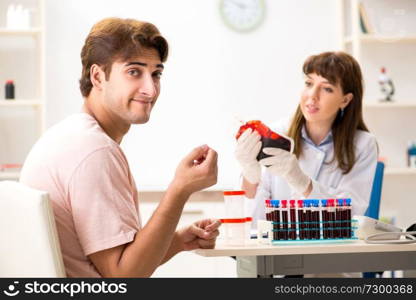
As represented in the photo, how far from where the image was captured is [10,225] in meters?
1.57

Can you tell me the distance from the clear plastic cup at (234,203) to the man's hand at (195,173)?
0.52 m

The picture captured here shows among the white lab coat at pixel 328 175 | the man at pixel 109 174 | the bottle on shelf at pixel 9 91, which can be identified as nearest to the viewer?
the man at pixel 109 174

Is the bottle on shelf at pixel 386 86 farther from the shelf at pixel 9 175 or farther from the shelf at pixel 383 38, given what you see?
the shelf at pixel 9 175

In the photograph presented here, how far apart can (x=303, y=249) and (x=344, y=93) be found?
1252 mm

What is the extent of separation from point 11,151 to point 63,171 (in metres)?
3.45

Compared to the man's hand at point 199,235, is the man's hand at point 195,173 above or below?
above

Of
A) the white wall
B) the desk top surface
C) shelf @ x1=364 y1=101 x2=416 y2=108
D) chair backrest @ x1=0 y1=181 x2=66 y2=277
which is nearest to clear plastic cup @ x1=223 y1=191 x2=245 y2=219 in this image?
the desk top surface

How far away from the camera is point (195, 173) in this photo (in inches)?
67.9

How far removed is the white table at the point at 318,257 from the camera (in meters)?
2.07

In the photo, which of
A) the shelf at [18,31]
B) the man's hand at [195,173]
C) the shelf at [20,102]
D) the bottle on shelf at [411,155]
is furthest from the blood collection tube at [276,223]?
the bottle on shelf at [411,155]

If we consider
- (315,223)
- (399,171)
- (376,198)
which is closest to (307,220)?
(315,223)

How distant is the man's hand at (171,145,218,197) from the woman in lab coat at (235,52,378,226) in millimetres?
1176

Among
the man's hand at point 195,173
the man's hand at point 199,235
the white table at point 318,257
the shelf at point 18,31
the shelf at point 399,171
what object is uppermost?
the shelf at point 18,31

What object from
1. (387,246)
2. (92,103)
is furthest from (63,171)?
(387,246)
